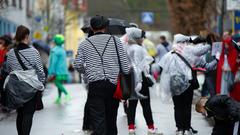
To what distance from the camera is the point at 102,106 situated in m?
8.88

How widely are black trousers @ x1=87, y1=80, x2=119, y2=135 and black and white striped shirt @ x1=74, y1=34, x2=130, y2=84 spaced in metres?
0.09

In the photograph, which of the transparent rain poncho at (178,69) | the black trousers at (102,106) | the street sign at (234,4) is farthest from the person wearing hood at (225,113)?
the street sign at (234,4)

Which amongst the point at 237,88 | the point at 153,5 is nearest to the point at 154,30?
the point at 153,5

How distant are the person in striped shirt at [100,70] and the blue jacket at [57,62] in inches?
366

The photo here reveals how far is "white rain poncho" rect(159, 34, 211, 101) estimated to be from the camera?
458 inches

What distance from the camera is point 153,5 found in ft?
180

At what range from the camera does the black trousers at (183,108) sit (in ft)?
38.5

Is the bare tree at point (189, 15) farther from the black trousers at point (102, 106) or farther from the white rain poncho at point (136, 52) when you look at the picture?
the black trousers at point (102, 106)

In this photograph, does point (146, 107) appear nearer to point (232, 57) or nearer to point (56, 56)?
point (232, 57)

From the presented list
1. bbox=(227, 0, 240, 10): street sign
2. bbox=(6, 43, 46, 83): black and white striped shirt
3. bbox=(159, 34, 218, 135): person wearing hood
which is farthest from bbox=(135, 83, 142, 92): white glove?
bbox=(227, 0, 240, 10): street sign

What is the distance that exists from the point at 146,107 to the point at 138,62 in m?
0.75

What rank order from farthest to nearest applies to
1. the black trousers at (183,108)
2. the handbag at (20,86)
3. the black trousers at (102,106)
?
the black trousers at (183,108) < the handbag at (20,86) < the black trousers at (102,106)

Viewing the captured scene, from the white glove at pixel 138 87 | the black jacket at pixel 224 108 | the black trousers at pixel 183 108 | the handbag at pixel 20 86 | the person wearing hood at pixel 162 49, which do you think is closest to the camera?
the black jacket at pixel 224 108

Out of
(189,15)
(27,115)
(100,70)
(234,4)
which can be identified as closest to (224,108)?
(100,70)
